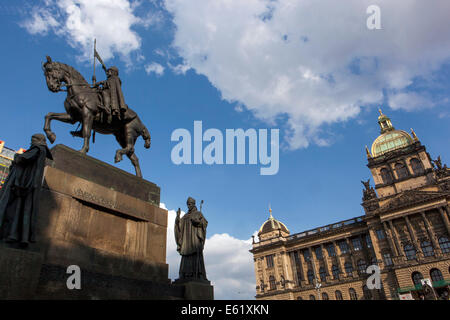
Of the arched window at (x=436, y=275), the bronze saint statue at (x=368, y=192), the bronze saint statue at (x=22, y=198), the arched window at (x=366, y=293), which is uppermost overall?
the bronze saint statue at (x=368, y=192)

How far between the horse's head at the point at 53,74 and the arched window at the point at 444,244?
55543 mm

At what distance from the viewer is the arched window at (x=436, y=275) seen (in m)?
44.3

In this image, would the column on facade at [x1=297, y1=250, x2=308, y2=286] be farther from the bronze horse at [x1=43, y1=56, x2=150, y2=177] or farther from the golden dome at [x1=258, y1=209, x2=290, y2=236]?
the bronze horse at [x1=43, y1=56, x2=150, y2=177]

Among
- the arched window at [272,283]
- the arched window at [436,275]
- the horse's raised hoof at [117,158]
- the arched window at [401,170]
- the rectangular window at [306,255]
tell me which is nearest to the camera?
the horse's raised hoof at [117,158]

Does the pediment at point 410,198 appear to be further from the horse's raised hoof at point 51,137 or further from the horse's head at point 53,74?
the horse's raised hoof at point 51,137

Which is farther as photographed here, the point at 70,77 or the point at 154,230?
the point at 70,77

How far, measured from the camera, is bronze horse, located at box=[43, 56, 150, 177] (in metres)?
8.02

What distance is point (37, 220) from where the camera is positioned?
5.41 m

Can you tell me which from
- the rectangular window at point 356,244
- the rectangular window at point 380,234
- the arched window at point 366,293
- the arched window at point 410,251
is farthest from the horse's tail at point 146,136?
the rectangular window at point 356,244

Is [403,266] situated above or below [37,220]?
above

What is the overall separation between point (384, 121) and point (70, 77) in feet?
242
